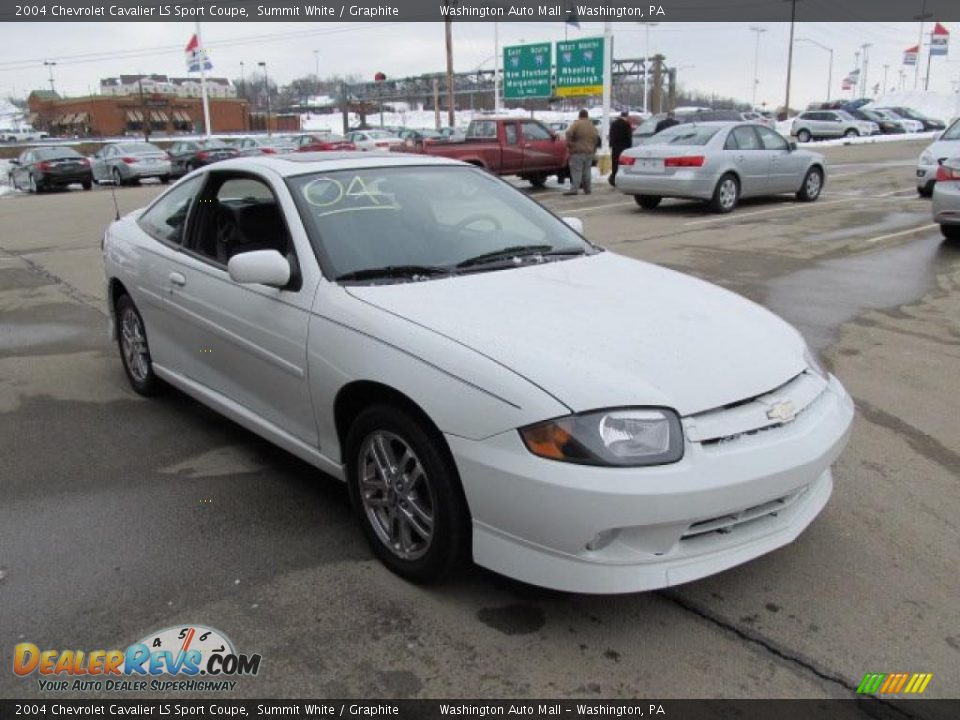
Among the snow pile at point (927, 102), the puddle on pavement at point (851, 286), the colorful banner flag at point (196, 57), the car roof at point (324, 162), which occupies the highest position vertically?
the colorful banner flag at point (196, 57)

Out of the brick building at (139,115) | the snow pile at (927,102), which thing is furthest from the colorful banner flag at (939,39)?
the brick building at (139,115)

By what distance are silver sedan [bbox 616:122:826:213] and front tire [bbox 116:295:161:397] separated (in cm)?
1072

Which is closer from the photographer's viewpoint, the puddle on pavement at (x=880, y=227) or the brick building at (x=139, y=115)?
the puddle on pavement at (x=880, y=227)

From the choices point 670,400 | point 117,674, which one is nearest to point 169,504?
point 117,674

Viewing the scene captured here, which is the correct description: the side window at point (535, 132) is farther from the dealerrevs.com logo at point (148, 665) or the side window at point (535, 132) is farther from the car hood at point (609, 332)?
the dealerrevs.com logo at point (148, 665)

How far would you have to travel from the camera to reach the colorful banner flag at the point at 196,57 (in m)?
43.3

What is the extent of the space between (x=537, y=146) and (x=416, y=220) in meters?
16.6

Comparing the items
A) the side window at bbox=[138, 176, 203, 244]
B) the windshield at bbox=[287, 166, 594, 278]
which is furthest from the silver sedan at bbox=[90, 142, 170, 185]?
the windshield at bbox=[287, 166, 594, 278]

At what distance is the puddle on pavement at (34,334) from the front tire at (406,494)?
4844 millimetres

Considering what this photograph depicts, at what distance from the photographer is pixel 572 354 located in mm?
2842

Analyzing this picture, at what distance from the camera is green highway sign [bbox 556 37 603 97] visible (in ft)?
85.2

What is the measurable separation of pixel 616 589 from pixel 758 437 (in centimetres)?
71

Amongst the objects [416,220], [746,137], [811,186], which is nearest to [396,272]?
[416,220]

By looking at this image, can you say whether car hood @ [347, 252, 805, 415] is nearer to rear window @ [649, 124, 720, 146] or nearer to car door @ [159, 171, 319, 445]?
car door @ [159, 171, 319, 445]
